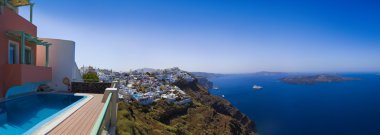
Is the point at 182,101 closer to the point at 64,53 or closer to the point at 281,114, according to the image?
the point at 64,53

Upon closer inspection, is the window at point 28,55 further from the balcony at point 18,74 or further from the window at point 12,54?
the balcony at point 18,74

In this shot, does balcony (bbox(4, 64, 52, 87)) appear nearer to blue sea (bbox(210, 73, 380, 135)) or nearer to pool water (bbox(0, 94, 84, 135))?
pool water (bbox(0, 94, 84, 135))

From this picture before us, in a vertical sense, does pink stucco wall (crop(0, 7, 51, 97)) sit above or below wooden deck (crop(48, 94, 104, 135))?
above

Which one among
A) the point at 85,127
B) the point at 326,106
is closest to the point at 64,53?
the point at 85,127

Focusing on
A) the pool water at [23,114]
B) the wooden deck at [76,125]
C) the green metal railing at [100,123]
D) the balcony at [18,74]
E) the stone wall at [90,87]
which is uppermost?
the balcony at [18,74]

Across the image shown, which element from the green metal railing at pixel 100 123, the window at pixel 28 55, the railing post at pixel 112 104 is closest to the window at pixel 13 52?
the window at pixel 28 55

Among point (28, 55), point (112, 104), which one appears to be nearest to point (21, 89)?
point (28, 55)

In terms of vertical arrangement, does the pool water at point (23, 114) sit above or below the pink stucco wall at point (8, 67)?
below

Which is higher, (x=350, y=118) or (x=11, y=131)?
(x=11, y=131)

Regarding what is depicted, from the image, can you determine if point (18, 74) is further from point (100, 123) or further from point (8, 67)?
point (100, 123)

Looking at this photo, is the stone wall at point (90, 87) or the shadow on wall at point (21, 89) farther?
the stone wall at point (90, 87)

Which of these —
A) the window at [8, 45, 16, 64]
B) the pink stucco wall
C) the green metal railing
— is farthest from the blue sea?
the green metal railing
